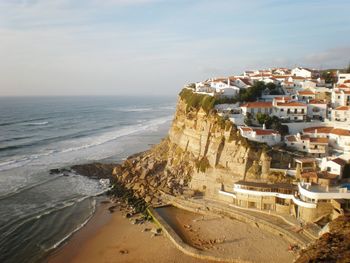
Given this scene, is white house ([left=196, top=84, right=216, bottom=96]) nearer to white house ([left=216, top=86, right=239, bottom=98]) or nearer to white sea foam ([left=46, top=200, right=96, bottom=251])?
white house ([left=216, top=86, right=239, bottom=98])

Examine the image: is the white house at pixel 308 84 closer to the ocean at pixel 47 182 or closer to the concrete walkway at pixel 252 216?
the concrete walkway at pixel 252 216

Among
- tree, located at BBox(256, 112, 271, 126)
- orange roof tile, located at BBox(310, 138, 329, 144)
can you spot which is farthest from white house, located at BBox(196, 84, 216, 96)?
orange roof tile, located at BBox(310, 138, 329, 144)

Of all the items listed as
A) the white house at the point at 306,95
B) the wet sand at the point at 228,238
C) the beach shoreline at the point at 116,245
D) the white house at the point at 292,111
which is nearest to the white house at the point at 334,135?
the white house at the point at 292,111

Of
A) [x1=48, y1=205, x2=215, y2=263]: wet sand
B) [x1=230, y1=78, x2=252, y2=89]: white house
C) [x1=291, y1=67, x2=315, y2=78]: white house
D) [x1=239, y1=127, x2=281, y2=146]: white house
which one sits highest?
[x1=291, y1=67, x2=315, y2=78]: white house

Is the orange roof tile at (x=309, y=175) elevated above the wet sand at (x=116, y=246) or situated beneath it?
elevated above

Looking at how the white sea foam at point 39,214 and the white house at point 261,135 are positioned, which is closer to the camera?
the white sea foam at point 39,214

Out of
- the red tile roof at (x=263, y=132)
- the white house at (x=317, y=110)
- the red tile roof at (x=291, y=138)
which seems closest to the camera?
the red tile roof at (x=263, y=132)

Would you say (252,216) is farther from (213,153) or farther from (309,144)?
(309,144)
